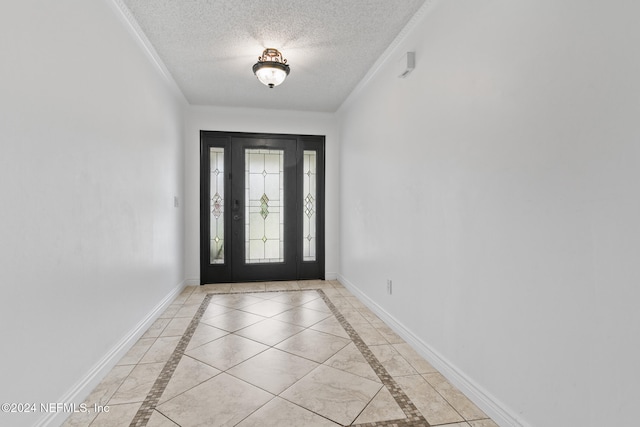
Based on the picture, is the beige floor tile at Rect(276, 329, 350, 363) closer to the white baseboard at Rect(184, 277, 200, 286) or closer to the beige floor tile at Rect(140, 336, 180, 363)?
the beige floor tile at Rect(140, 336, 180, 363)

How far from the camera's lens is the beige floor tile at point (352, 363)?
2.22 meters

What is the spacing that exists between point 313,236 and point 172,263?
2.08 m

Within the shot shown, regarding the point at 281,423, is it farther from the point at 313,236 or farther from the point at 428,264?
the point at 313,236

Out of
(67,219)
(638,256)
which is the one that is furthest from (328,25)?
(638,256)

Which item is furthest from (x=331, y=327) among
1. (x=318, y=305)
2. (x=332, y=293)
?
(x=332, y=293)

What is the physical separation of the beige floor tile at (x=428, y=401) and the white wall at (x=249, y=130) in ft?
10.2

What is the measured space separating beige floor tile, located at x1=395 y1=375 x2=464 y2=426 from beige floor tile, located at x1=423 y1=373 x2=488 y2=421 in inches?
1.3

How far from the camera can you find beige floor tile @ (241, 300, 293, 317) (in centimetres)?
351

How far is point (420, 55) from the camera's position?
8.32ft

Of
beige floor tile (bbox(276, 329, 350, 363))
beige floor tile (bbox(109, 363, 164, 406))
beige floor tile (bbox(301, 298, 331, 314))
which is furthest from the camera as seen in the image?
beige floor tile (bbox(301, 298, 331, 314))

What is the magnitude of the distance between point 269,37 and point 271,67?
0.25 meters

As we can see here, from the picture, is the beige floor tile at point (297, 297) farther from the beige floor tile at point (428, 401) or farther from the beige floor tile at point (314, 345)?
the beige floor tile at point (428, 401)

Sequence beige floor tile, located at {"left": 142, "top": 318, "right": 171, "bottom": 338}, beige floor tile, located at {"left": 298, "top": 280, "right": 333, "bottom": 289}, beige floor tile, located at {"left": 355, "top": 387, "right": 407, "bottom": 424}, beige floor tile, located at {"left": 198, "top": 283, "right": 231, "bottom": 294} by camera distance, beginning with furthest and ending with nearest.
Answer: beige floor tile, located at {"left": 298, "top": 280, "right": 333, "bottom": 289} → beige floor tile, located at {"left": 198, "top": 283, "right": 231, "bottom": 294} → beige floor tile, located at {"left": 142, "top": 318, "right": 171, "bottom": 338} → beige floor tile, located at {"left": 355, "top": 387, "right": 407, "bottom": 424}

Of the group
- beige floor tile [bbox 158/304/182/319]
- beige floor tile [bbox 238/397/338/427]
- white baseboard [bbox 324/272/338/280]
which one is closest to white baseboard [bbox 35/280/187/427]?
beige floor tile [bbox 158/304/182/319]
